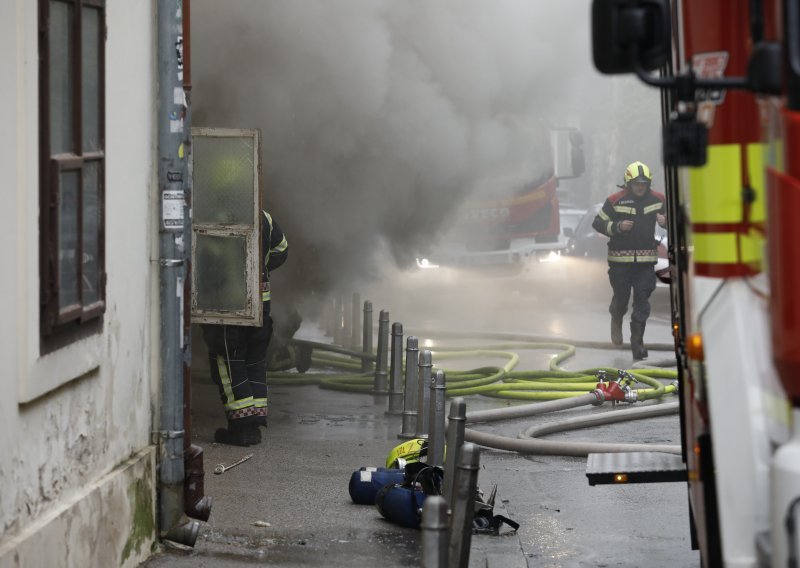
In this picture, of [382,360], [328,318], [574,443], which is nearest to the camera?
[574,443]

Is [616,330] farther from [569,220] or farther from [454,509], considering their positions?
[569,220]

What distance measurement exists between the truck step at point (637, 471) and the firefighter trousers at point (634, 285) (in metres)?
8.09

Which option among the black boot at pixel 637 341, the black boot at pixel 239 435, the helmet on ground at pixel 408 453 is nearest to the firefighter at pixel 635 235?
the black boot at pixel 637 341

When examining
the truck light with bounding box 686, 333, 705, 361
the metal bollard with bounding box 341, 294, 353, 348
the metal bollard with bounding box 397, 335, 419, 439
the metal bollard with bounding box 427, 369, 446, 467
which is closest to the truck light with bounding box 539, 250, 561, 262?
the metal bollard with bounding box 341, 294, 353, 348

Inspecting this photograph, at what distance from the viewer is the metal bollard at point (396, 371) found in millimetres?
10559

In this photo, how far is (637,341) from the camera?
1369 cm

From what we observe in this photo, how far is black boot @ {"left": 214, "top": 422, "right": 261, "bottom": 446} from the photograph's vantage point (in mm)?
9141

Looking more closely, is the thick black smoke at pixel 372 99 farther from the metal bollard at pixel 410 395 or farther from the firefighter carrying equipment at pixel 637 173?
the metal bollard at pixel 410 395

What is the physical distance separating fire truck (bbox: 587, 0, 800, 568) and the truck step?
1056 millimetres

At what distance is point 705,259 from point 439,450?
12.5 ft

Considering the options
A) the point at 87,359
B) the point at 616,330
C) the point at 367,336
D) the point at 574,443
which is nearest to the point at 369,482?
the point at 574,443

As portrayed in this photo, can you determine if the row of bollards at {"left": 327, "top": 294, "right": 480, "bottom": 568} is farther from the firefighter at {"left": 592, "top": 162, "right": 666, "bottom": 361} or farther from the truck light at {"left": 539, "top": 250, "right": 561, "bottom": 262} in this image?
the truck light at {"left": 539, "top": 250, "right": 561, "bottom": 262}

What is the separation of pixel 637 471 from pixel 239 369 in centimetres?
417

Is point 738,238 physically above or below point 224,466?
above
